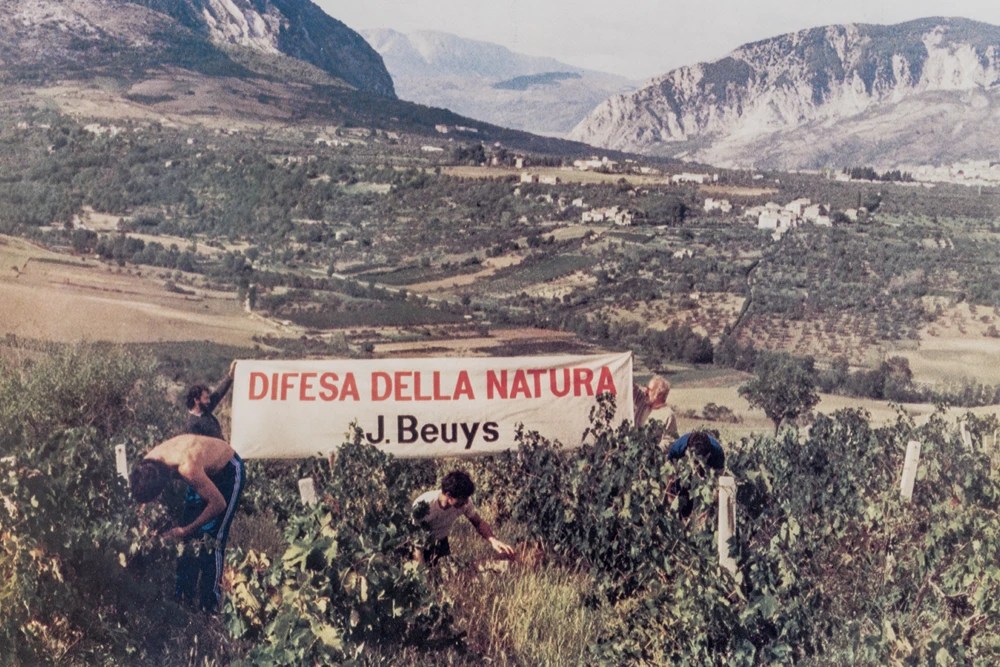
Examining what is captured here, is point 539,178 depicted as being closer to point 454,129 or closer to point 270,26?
point 454,129

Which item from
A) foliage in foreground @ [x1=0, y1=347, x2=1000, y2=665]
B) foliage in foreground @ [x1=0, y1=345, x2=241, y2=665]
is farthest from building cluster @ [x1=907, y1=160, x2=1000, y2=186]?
foliage in foreground @ [x1=0, y1=345, x2=241, y2=665]

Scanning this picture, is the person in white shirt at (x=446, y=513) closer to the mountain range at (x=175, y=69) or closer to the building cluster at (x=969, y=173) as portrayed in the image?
the mountain range at (x=175, y=69)

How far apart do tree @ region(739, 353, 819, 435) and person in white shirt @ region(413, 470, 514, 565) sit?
439 cm

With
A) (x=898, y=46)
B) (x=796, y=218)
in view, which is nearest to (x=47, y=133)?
(x=796, y=218)

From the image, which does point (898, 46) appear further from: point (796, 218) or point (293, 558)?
point (293, 558)

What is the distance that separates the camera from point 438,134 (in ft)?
51.5

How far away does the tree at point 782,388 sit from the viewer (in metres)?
9.80

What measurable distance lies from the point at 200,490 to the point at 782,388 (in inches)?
255

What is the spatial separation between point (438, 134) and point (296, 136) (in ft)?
13.3

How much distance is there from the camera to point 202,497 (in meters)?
→ 6.89

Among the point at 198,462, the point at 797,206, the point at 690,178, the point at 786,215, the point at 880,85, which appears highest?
the point at 880,85

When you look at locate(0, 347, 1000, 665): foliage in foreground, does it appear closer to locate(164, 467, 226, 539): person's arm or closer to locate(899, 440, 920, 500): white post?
locate(899, 440, 920, 500): white post

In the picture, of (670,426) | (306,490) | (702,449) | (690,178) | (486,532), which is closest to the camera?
(306,490)

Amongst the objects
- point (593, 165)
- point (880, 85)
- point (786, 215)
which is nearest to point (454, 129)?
point (593, 165)
